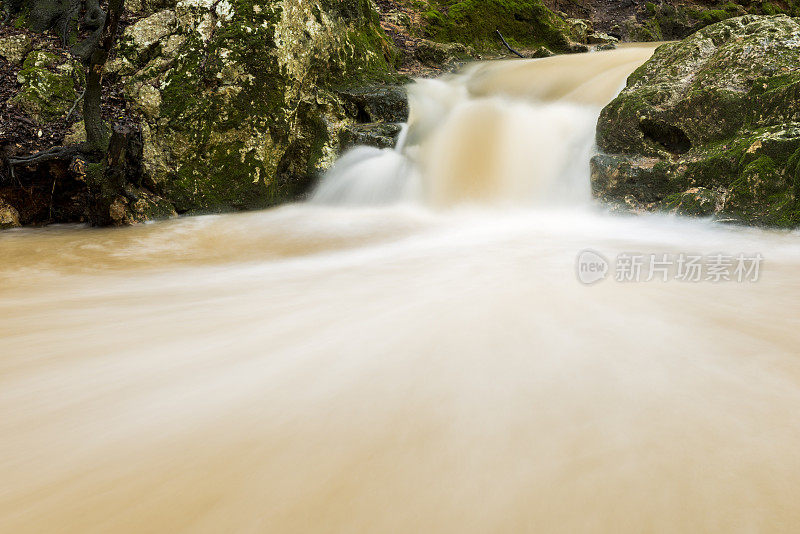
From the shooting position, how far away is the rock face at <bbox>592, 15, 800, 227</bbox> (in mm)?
3859

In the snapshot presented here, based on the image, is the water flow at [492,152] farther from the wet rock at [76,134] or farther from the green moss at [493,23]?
the green moss at [493,23]

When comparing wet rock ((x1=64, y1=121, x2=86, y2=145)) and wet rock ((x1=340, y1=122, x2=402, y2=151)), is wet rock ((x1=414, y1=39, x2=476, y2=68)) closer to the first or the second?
wet rock ((x1=340, y1=122, x2=402, y2=151))

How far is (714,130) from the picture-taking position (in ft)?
14.9

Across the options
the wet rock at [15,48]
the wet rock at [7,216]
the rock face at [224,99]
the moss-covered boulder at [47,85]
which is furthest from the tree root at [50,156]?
the wet rock at [15,48]

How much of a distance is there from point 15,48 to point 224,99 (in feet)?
10.6

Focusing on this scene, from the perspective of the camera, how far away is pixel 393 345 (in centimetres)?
163

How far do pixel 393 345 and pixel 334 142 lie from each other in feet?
16.9

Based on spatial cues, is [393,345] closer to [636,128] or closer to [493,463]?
[493,463]

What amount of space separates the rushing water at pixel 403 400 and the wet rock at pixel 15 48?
4.55 m
